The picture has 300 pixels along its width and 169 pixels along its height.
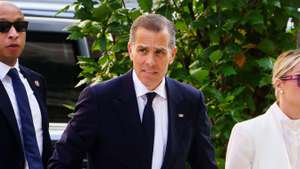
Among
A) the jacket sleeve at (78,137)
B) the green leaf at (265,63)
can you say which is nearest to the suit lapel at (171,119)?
the jacket sleeve at (78,137)

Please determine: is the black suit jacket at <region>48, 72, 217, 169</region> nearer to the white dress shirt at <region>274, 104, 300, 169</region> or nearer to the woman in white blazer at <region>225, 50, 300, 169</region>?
the woman in white blazer at <region>225, 50, 300, 169</region>

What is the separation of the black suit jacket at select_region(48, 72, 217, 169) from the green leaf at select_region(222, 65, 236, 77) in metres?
0.85

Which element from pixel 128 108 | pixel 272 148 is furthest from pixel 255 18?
pixel 128 108

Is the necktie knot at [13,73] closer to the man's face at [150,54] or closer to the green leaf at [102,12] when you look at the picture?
the man's face at [150,54]

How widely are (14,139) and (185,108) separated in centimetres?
89

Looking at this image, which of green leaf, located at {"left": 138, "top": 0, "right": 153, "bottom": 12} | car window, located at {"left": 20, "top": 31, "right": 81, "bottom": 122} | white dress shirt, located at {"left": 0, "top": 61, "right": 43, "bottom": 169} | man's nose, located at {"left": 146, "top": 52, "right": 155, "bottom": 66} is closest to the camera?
man's nose, located at {"left": 146, "top": 52, "right": 155, "bottom": 66}

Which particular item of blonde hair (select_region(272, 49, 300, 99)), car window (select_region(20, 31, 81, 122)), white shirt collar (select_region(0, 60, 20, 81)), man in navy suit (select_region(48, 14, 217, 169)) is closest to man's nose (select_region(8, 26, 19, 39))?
white shirt collar (select_region(0, 60, 20, 81))

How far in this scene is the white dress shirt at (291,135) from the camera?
13.9 ft

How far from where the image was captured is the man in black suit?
4273mm

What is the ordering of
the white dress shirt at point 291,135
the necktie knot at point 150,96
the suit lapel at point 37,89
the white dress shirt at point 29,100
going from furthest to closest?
the suit lapel at point 37,89
the white dress shirt at point 29,100
the white dress shirt at point 291,135
the necktie knot at point 150,96

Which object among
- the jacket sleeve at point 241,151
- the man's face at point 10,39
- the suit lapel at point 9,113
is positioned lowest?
the jacket sleeve at point 241,151

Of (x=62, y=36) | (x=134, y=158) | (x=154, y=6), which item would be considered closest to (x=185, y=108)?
(x=134, y=158)

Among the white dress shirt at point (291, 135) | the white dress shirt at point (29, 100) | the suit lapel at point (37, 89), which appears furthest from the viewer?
the suit lapel at point (37, 89)

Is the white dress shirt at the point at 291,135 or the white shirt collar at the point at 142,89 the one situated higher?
the white shirt collar at the point at 142,89
